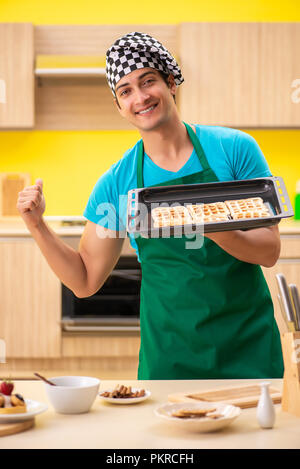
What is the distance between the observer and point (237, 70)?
3867 millimetres

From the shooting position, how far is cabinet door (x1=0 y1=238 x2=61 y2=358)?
11.9ft

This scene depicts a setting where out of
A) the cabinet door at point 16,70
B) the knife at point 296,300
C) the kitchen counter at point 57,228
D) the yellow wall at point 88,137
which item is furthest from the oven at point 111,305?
the knife at point 296,300

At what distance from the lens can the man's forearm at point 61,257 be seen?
5.28 feet

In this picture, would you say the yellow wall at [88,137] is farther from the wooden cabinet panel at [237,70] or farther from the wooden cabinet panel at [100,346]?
the wooden cabinet panel at [100,346]

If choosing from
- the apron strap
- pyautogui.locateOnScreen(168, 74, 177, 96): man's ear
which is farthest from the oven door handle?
pyautogui.locateOnScreen(168, 74, 177, 96): man's ear

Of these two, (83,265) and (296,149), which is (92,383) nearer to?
(83,265)

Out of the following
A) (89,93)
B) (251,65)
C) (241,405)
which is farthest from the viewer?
(89,93)

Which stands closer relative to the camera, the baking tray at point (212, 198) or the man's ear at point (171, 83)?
the baking tray at point (212, 198)

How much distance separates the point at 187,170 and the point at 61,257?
45 centimetres

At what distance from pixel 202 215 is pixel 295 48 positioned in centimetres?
270

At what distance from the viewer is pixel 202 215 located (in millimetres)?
1574

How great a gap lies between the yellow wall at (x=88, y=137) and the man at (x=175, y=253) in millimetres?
2419

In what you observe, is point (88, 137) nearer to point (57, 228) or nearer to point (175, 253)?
point (57, 228)
